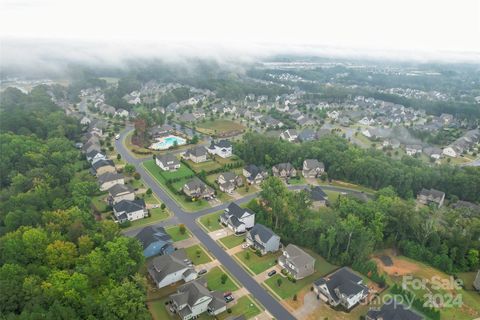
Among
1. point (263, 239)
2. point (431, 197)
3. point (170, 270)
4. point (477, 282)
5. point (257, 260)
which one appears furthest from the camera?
point (431, 197)

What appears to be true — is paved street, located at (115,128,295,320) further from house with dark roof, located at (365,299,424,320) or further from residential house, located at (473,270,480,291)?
residential house, located at (473,270,480,291)

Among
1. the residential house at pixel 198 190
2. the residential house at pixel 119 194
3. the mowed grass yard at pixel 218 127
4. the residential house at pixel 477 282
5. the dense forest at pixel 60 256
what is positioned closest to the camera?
the dense forest at pixel 60 256

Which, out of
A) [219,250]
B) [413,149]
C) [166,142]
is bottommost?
[219,250]

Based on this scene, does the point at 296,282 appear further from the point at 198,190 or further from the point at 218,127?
the point at 218,127

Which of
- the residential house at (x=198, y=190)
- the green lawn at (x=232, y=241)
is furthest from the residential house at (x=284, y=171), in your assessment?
the green lawn at (x=232, y=241)

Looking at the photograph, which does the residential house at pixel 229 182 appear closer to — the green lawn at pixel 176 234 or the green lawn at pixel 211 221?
the green lawn at pixel 211 221

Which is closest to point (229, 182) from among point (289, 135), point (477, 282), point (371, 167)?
point (371, 167)
